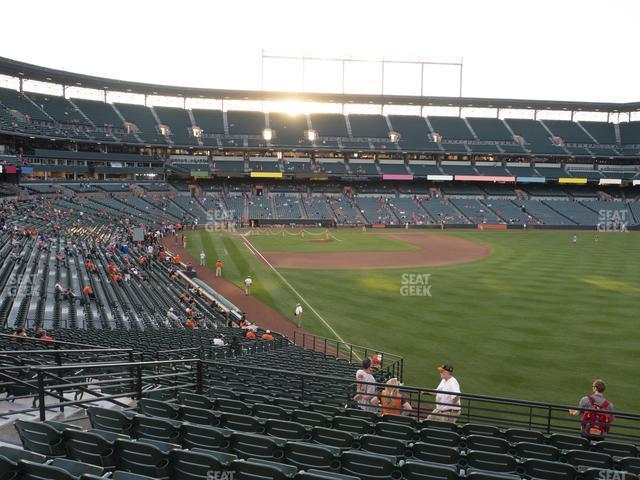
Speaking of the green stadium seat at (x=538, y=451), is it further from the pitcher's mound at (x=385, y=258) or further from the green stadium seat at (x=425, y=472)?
the pitcher's mound at (x=385, y=258)

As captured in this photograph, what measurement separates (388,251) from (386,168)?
45.2 m

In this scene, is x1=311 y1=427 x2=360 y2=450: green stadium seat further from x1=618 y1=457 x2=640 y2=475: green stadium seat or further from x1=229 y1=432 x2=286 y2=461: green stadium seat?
x1=618 y1=457 x2=640 y2=475: green stadium seat

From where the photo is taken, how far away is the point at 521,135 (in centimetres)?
9738

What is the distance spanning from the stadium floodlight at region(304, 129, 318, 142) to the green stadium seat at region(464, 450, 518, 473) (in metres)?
89.5

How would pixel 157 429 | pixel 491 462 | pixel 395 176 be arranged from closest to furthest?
pixel 157 429 < pixel 491 462 < pixel 395 176

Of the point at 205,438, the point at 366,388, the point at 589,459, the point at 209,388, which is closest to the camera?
the point at 205,438

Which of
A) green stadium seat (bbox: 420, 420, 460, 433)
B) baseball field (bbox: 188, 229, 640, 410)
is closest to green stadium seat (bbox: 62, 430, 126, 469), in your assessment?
green stadium seat (bbox: 420, 420, 460, 433)

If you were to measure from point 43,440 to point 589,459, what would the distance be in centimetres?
706

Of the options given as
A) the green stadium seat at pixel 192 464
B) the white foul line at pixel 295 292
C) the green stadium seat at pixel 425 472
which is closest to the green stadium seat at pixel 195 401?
the green stadium seat at pixel 192 464

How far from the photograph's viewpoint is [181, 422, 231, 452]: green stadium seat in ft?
19.2

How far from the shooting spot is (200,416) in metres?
7.11

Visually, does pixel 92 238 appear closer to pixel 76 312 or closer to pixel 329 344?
pixel 76 312

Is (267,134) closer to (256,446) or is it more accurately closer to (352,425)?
(352,425)

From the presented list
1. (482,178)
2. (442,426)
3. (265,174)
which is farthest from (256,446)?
(482,178)
